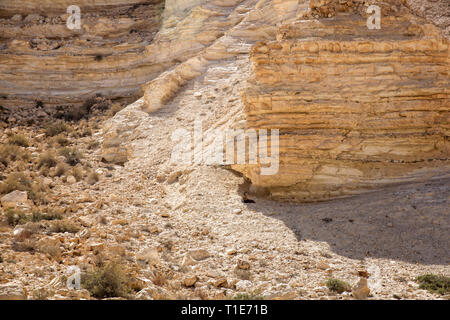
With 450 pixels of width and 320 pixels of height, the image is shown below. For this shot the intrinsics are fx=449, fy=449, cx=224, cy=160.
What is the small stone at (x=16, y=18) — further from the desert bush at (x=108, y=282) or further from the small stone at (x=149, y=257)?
the desert bush at (x=108, y=282)

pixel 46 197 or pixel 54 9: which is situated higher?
pixel 54 9

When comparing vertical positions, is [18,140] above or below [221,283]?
above

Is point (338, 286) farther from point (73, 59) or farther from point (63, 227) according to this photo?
point (73, 59)

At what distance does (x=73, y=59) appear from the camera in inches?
802

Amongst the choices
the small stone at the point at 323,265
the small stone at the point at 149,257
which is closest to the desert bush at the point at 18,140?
the small stone at the point at 149,257

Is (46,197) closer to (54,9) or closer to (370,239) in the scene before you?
(370,239)

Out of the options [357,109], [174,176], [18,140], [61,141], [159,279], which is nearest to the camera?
[159,279]

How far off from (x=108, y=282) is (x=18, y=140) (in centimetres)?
1157

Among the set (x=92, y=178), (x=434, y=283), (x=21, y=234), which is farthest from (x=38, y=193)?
(x=434, y=283)

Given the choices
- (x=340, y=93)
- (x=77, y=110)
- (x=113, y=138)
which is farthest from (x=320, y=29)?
(x=77, y=110)

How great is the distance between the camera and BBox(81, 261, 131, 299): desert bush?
589cm

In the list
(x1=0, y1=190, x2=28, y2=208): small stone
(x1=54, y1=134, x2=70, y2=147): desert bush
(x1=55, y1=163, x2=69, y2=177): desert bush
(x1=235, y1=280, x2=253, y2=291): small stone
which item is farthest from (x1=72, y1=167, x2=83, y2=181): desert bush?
(x1=235, y1=280, x2=253, y2=291): small stone
